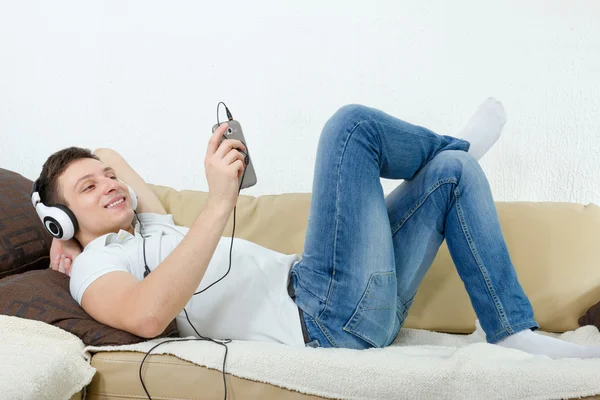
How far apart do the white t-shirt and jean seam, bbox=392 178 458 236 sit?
269 mm

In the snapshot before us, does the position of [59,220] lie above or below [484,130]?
below

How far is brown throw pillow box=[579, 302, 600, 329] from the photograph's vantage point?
147 cm

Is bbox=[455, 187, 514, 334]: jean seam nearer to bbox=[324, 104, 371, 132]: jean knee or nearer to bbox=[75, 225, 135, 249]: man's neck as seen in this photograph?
bbox=[324, 104, 371, 132]: jean knee

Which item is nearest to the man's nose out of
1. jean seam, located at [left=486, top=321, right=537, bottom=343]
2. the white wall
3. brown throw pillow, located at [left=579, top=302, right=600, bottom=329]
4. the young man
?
the young man

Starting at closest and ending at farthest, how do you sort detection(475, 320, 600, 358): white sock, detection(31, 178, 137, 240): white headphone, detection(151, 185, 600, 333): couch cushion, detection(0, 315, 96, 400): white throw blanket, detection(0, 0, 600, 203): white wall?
detection(0, 315, 96, 400): white throw blanket, detection(475, 320, 600, 358): white sock, detection(31, 178, 137, 240): white headphone, detection(151, 185, 600, 333): couch cushion, detection(0, 0, 600, 203): white wall

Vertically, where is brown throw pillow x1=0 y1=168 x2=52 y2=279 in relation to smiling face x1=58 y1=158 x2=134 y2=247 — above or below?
below

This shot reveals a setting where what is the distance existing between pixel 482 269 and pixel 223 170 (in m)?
0.55

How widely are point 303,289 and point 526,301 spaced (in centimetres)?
45

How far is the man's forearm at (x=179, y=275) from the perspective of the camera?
1.08m

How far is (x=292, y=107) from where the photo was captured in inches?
77.7

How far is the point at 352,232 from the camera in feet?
4.05

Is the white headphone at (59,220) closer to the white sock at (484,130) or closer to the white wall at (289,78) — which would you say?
the white wall at (289,78)

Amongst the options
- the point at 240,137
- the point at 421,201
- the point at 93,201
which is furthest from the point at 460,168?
the point at 93,201

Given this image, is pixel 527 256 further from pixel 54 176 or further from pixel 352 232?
pixel 54 176
